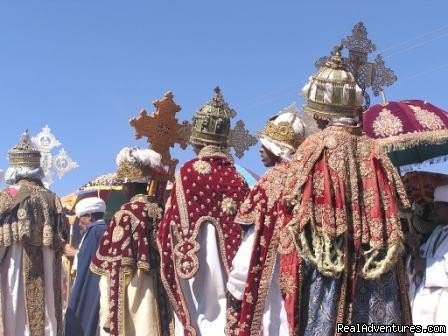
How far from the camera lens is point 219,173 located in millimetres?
5617

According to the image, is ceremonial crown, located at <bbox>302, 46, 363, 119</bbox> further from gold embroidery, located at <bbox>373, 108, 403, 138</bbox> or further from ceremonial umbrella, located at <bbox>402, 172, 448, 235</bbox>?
ceremonial umbrella, located at <bbox>402, 172, 448, 235</bbox>

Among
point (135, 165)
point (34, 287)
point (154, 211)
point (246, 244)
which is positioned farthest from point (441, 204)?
point (34, 287)

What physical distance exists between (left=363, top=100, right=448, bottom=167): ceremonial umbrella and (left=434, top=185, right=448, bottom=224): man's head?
410mm

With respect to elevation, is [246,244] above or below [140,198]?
below

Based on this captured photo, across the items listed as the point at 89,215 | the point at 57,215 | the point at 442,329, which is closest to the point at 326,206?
the point at 442,329

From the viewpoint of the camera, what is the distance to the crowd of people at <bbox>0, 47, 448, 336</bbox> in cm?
356

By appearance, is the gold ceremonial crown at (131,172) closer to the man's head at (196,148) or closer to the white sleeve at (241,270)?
the man's head at (196,148)

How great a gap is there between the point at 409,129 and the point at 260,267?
2003 mm

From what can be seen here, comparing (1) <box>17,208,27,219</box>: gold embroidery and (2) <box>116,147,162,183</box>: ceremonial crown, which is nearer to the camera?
(2) <box>116,147,162,183</box>: ceremonial crown

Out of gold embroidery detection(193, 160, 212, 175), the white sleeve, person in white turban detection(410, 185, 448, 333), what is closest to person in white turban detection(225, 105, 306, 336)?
the white sleeve

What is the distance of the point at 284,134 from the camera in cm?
489

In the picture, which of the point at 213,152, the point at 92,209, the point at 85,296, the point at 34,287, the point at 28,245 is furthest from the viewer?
the point at 92,209

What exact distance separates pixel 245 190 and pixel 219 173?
9.3 inches

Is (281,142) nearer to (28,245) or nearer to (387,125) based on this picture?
(387,125)
